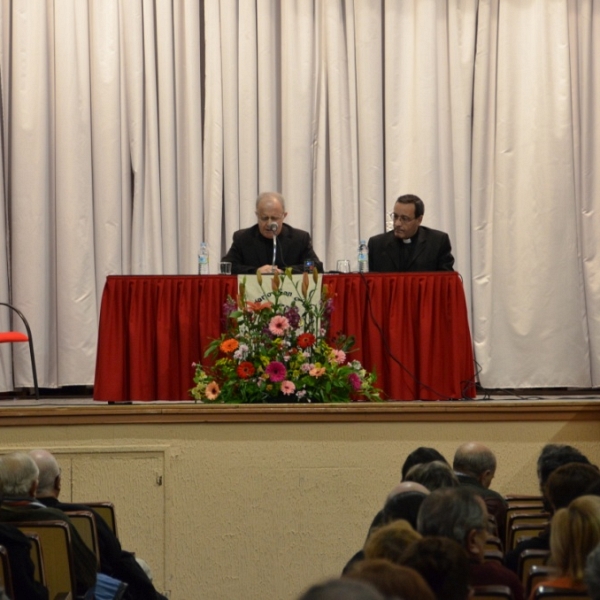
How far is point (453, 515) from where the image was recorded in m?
3.02

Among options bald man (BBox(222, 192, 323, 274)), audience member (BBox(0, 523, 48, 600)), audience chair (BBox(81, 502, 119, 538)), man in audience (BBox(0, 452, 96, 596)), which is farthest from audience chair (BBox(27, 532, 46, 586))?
bald man (BBox(222, 192, 323, 274))

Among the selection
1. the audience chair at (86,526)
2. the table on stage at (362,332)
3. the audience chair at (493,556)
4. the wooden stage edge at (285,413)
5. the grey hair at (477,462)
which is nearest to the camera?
the audience chair at (493,556)

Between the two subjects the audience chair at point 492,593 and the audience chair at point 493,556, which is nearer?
the audience chair at point 492,593

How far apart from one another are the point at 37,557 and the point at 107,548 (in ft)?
2.63

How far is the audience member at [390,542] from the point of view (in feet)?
8.42

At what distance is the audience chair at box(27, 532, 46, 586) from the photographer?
3.52 m

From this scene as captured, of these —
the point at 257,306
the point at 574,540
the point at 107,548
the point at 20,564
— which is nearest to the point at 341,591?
the point at 574,540

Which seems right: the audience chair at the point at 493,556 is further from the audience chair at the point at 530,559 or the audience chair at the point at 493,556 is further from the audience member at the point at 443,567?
the audience member at the point at 443,567

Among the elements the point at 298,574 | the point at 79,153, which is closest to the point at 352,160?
the point at 79,153

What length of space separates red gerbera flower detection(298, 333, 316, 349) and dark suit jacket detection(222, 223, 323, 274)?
4.67ft

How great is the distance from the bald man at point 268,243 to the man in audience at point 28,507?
11.8ft

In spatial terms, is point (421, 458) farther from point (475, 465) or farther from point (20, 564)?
point (20, 564)

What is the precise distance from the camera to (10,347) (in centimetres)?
942

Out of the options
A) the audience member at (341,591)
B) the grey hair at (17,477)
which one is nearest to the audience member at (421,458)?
the grey hair at (17,477)
